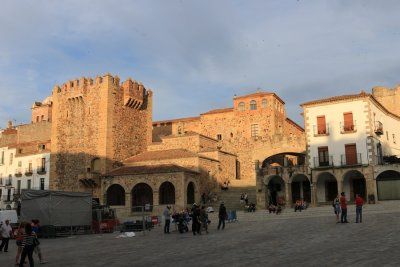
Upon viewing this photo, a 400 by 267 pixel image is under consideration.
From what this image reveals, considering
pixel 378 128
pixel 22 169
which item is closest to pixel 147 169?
pixel 378 128

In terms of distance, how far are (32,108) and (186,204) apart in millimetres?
46620

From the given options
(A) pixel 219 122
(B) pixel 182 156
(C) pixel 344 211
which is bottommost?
(C) pixel 344 211

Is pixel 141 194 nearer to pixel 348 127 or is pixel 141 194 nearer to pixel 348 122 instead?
pixel 348 127

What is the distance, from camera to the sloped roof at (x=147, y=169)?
3962 centimetres

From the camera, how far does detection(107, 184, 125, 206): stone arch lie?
43.1m

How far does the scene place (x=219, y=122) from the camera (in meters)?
52.3

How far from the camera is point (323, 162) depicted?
34.9 m

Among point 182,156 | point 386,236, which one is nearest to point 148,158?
point 182,156

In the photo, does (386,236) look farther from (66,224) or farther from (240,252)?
(66,224)

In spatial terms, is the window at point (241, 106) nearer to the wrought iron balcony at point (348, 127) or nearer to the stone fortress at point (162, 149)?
the stone fortress at point (162, 149)

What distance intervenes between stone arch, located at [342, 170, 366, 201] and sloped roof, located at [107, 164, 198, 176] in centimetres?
1324

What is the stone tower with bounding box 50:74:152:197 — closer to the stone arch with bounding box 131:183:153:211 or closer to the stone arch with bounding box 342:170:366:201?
the stone arch with bounding box 131:183:153:211

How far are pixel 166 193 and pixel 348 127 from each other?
17219 mm

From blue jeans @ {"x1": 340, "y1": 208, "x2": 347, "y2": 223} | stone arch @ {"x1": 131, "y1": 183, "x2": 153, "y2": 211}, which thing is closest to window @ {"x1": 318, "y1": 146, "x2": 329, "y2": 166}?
blue jeans @ {"x1": 340, "y1": 208, "x2": 347, "y2": 223}
